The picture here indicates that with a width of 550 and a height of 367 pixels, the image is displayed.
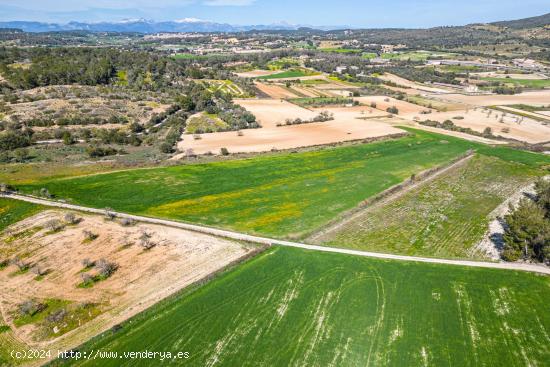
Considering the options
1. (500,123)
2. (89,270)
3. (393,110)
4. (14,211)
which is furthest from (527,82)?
(14,211)

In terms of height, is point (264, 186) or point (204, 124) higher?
point (204, 124)

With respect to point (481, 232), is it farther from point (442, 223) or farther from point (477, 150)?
point (477, 150)

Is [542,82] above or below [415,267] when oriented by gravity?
above

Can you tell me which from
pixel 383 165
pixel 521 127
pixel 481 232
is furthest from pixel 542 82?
pixel 481 232

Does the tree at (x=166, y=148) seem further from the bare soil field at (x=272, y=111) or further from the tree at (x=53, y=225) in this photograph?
the tree at (x=53, y=225)

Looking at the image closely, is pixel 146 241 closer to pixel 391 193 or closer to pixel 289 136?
pixel 391 193

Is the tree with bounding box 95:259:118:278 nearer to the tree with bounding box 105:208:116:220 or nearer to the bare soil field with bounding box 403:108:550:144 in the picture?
the tree with bounding box 105:208:116:220

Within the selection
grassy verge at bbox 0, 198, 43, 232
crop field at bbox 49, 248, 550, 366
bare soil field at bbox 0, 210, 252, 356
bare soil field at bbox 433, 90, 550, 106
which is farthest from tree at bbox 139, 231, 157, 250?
bare soil field at bbox 433, 90, 550, 106
